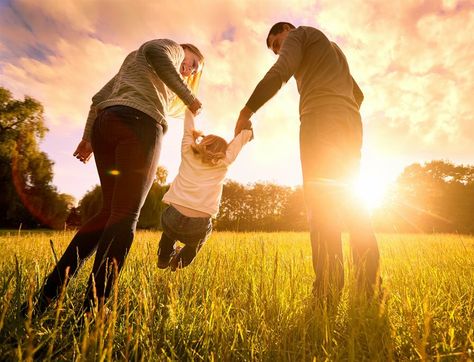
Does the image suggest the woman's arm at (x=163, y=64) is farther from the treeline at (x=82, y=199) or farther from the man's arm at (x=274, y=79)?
the treeline at (x=82, y=199)

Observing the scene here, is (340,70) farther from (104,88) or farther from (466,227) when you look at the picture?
(466,227)

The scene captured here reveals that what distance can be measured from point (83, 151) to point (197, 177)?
3.50 ft

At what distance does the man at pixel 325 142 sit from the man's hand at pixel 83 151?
1.33 m

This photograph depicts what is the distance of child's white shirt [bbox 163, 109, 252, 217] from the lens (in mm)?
2777

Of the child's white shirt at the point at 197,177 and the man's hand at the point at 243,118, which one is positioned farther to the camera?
the child's white shirt at the point at 197,177

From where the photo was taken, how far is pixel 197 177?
2.84m

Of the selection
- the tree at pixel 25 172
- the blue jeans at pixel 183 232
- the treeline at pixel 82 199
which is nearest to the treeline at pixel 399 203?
the treeline at pixel 82 199

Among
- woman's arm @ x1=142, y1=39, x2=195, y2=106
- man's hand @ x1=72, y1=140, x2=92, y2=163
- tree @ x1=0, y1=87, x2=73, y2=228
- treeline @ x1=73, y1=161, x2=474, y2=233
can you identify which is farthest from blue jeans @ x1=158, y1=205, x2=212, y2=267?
tree @ x1=0, y1=87, x2=73, y2=228

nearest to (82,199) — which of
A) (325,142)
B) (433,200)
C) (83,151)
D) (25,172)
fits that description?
(25,172)

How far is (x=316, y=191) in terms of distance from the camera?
7.54ft

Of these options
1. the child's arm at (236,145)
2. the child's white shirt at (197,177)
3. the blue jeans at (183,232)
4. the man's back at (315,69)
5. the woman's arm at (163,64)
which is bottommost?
the blue jeans at (183,232)

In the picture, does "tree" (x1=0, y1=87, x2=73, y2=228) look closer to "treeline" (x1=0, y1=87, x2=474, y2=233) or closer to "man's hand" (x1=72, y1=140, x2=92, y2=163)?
"treeline" (x1=0, y1=87, x2=474, y2=233)

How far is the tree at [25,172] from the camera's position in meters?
→ 26.2

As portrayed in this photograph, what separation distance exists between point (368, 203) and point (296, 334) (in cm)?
127
